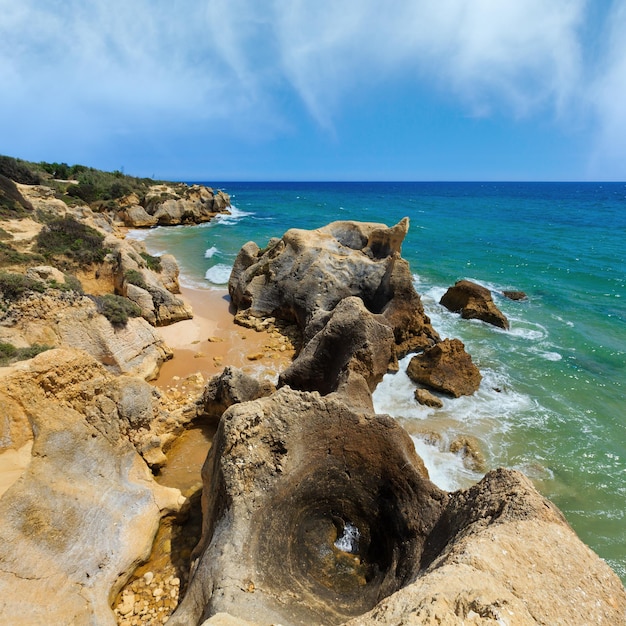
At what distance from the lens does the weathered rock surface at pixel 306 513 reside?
425cm

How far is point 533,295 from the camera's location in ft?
72.6

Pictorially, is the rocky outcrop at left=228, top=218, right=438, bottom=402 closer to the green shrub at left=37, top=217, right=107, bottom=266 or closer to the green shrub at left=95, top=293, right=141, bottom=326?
the green shrub at left=95, top=293, right=141, bottom=326

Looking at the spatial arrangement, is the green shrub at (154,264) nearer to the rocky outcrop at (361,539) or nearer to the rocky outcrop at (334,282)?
the rocky outcrop at (334,282)

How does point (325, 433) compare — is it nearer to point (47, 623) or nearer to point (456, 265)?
point (47, 623)

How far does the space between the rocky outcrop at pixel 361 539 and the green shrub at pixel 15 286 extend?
6.02 m

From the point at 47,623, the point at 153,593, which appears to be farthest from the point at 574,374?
the point at 47,623

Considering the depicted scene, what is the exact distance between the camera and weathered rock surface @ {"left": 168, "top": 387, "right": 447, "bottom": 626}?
425 centimetres

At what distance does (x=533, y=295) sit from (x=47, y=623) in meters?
24.1

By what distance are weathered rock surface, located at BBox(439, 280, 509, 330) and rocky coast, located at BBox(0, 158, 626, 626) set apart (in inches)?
374

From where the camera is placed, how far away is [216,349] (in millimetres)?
13000

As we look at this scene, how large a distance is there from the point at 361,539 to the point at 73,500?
13.2 feet

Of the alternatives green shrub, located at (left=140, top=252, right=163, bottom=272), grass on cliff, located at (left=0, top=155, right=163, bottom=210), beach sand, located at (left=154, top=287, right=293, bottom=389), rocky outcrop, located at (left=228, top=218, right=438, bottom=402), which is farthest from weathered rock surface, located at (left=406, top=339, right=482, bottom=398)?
grass on cliff, located at (left=0, top=155, right=163, bottom=210)

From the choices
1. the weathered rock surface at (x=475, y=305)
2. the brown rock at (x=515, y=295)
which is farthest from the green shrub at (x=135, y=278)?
the brown rock at (x=515, y=295)

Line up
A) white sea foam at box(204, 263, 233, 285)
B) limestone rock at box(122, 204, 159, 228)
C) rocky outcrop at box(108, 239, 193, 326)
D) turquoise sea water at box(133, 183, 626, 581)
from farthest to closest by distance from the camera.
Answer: limestone rock at box(122, 204, 159, 228) → white sea foam at box(204, 263, 233, 285) → rocky outcrop at box(108, 239, 193, 326) → turquoise sea water at box(133, 183, 626, 581)
